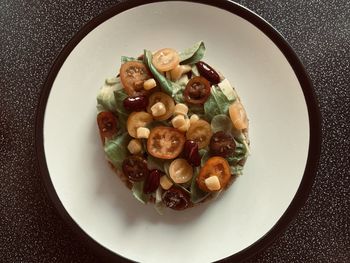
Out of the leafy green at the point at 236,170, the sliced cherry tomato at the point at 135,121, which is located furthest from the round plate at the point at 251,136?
the sliced cherry tomato at the point at 135,121

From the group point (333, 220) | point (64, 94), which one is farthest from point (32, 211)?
point (333, 220)

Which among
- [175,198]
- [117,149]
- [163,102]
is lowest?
[175,198]

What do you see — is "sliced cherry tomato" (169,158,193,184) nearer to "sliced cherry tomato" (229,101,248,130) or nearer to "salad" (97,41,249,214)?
"salad" (97,41,249,214)

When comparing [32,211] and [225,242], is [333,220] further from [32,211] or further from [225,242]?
[32,211]

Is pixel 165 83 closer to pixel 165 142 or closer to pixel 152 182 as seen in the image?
pixel 165 142

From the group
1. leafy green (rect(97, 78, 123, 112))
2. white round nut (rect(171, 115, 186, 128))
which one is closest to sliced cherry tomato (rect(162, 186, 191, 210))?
white round nut (rect(171, 115, 186, 128))

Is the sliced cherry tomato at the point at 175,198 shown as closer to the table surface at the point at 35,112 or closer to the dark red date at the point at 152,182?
the dark red date at the point at 152,182

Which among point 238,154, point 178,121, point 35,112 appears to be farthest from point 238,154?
point 35,112
